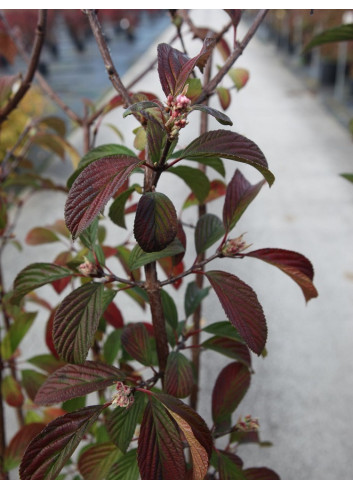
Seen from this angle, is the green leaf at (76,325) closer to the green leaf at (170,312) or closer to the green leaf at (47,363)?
the green leaf at (170,312)

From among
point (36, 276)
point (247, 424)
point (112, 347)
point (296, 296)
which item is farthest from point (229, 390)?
point (296, 296)

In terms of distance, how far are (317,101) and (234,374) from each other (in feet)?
11.4

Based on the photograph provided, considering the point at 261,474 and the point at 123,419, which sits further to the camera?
the point at 261,474

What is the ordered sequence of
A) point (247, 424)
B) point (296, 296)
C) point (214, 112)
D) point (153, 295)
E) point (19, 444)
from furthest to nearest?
1. point (296, 296)
2. point (19, 444)
3. point (247, 424)
4. point (153, 295)
5. point (214, 112)

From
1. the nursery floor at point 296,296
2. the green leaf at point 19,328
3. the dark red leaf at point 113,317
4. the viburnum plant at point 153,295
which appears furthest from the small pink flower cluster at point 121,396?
the nursery floor at point 296,296

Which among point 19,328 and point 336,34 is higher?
point 336,34

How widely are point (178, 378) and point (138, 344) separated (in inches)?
2.5

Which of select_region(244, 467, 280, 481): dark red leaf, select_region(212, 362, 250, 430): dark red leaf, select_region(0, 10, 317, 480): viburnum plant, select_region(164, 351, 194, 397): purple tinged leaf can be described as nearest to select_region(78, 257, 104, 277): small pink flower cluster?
select_region(0, 10, 317, 480): viburnum plant

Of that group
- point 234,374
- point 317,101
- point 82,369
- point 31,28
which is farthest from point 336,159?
point 31,28

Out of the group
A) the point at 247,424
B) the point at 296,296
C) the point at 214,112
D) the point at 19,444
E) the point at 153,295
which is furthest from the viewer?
the point at 296,296

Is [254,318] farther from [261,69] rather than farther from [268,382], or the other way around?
[261,69]

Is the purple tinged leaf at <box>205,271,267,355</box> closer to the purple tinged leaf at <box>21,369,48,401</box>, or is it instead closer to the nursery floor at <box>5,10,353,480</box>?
the purple tinged leaf at <box>21,369,48,401</box>

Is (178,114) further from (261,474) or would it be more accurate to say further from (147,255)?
(261,474)

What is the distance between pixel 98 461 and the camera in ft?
1.52
